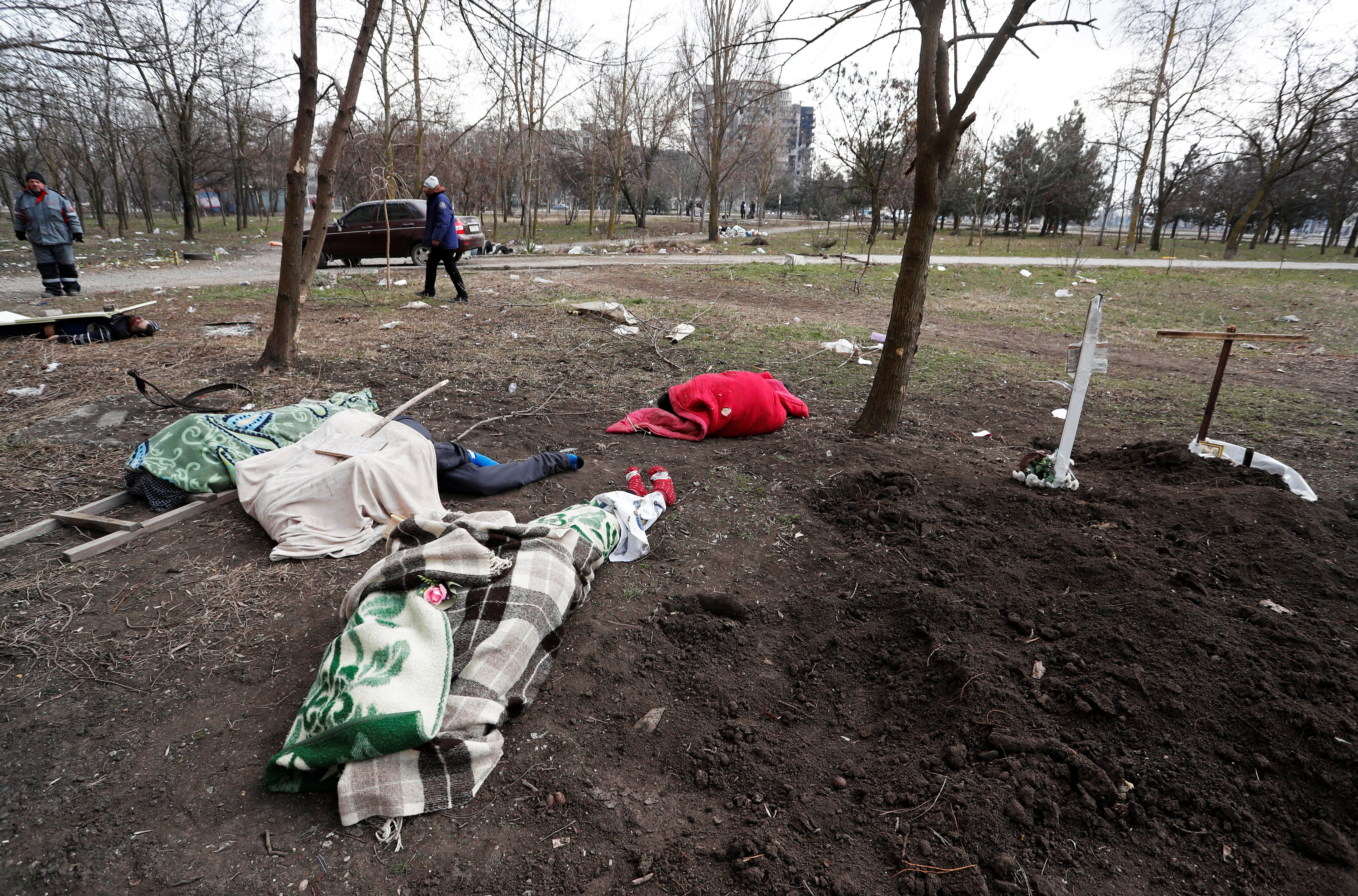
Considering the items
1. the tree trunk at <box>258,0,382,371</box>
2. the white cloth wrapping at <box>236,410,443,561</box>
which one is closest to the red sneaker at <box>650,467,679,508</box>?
the white cloth wrapping at <box>236,410,443,561</box>

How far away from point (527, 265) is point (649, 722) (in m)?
13.9

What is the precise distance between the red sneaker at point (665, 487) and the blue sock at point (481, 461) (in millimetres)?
923

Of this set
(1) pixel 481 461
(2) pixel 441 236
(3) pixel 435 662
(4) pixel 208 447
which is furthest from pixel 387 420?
(2) pixel 441 236

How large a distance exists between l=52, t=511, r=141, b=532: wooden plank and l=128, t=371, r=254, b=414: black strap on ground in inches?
41.4

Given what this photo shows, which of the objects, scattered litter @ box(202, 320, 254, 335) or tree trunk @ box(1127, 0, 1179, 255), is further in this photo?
tree trunk @ box(1127, 0, 1179, 255)

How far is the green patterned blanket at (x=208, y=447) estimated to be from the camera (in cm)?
339

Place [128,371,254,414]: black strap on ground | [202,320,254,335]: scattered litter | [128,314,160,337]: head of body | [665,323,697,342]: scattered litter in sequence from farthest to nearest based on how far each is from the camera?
1. [665,323,697,342]: scattered litter
2. [202,320,254,335]: scattered litter
3. [128,314,160,337]: head of body
4. [128,371,254,414]: black strap on ground

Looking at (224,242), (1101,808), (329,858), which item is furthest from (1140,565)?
(224,242)

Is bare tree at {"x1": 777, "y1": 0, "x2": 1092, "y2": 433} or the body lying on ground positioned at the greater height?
bare tree at {"x1": 777, "y1": 0, "x2": 1092, "y2": 433}

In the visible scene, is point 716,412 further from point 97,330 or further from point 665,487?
point 97,330

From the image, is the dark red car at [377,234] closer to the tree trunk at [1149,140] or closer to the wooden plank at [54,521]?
the wooden plank at [54,521]

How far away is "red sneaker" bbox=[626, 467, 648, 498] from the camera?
3.72 metres

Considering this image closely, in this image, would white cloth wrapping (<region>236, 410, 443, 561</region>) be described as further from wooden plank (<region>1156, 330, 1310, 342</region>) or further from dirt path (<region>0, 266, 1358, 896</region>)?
wooden plank (<region>1156, 330, 1310, 342</region>)

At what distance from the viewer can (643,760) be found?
2.04 meters
